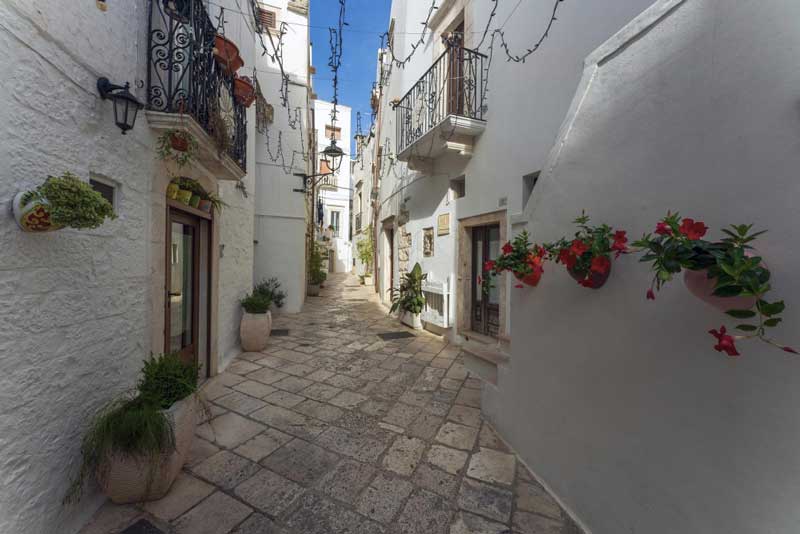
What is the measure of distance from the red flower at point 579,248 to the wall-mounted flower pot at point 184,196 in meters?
3.50

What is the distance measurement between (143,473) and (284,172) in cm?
772

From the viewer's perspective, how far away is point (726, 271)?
39.6 inches

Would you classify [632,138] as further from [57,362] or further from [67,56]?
[57,362]

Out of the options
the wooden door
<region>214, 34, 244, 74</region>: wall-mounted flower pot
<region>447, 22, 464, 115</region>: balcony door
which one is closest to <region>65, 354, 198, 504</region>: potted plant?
<region>214, 34, 244, 74</region>: wall-mounted flower pot

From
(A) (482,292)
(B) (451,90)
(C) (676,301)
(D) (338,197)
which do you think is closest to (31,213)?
(C) (676,301)

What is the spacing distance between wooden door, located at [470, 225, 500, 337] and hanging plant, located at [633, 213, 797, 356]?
3985 mm

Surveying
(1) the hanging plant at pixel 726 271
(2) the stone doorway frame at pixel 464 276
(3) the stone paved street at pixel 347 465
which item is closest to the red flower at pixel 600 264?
(1) the hanging plant at pixel 726 271

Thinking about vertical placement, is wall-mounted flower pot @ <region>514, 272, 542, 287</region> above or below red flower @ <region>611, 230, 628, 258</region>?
below

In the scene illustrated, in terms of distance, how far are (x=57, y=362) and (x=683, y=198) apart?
325 centimetres

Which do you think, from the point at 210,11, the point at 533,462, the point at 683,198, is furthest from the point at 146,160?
the point at 533,462

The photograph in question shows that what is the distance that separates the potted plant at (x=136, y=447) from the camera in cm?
190

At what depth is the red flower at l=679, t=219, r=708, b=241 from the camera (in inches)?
44.4

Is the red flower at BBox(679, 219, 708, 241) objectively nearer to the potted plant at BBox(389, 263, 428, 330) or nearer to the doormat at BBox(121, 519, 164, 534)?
the doormat at BBox(121, 519, 164, 534)

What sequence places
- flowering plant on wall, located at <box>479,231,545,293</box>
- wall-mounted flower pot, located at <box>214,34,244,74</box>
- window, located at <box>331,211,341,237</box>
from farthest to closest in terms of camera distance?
window, located at <box>331,211,341,237</box> → wall-mounted flower pot, located at <box>214,34,244,74</box> → flowering plant on wall, located at <box>479,231,545,293</box>
